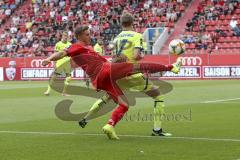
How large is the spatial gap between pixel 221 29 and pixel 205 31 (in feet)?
3.78

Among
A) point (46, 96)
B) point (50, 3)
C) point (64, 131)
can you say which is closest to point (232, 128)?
point (64, 131)

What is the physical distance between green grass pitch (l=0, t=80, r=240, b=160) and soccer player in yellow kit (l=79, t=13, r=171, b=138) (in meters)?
0.51

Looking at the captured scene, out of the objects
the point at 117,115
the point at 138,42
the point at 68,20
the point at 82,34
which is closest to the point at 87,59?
the point at 82,34

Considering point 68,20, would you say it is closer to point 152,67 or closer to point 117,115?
point 152,67

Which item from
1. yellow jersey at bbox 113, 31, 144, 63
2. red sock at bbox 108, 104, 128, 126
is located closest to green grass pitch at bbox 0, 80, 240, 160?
red sock at bbox 108, 104, 128, 126

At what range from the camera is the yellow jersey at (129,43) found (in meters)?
12.5

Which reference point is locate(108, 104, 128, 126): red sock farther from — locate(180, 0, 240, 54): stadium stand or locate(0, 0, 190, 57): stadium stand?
locate(0, 0, 190, 57): stadium stand

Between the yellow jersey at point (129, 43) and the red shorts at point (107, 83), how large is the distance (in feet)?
1.32

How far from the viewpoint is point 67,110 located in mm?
19625

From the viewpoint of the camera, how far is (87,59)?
12.7 metres

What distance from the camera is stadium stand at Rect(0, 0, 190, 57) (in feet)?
159

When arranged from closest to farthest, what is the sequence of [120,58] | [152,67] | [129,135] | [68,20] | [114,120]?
[114,120] → [120,58] → [129,135] → [152,67] → [68,20]

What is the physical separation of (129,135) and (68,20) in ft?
130

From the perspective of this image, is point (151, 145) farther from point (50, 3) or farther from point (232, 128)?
point (50, 3)
